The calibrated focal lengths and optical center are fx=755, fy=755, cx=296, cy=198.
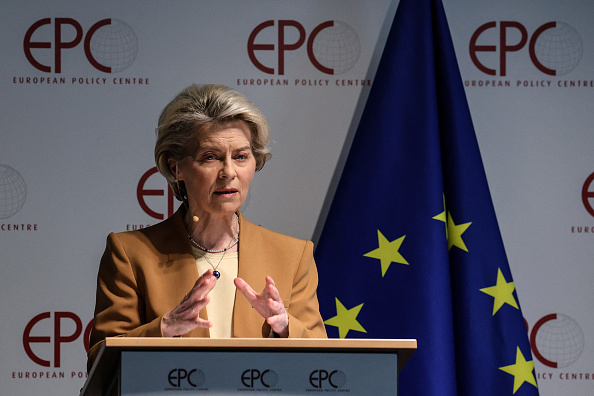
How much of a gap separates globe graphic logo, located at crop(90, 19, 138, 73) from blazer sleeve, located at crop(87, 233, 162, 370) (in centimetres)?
120

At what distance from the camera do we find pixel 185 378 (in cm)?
143

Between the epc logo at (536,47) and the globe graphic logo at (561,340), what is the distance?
1029 millimetres

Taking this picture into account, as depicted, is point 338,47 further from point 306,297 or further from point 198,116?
point 306,297

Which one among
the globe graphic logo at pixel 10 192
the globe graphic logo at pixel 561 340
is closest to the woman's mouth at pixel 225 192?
the globe graphic logo at pixel 10 192

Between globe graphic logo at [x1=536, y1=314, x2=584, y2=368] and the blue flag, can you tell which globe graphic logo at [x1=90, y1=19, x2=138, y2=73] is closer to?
the blue flag

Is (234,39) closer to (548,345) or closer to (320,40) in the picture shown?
(320,40)

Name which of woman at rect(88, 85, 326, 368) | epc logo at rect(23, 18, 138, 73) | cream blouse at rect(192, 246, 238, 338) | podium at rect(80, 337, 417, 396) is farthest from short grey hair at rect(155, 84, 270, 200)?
epc logo at rect(23, 18, 138, 73)

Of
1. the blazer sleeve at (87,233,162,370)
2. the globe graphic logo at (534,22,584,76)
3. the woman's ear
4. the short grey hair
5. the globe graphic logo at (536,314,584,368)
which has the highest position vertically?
the globe graphic logo at (534,22,584,76)

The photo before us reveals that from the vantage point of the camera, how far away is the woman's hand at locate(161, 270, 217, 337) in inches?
65.1

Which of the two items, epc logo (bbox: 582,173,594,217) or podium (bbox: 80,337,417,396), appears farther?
epc logo (bbox: 582,173,594,217)

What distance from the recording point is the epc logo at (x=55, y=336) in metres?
Result: 3.00

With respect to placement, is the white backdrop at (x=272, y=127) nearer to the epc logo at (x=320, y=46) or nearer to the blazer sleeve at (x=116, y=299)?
the epc logo at (x=320, y=46)

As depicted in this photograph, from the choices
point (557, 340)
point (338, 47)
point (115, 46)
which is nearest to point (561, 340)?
point (557, 340)

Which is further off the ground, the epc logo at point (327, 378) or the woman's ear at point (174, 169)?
the woman's ear at point (174, 169)
